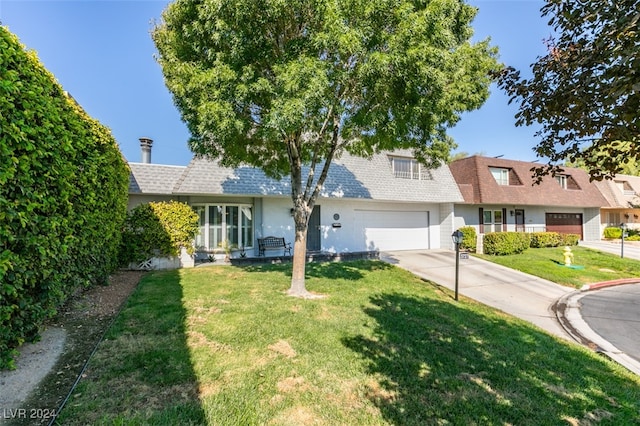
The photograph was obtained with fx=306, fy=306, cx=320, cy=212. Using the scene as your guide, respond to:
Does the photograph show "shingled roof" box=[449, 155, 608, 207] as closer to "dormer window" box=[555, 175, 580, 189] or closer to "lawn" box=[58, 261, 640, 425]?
"dormer window" box=[555, 175, 580, 189]

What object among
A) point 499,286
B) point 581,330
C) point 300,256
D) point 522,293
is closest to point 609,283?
point 522,293

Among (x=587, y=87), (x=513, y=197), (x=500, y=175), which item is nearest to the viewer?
(x=587, y=87)

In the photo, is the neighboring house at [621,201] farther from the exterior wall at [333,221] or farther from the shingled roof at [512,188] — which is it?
the exterior wall at [333,221]

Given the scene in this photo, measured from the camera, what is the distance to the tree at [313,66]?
526 cm

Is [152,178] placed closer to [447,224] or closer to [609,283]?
[447,224]

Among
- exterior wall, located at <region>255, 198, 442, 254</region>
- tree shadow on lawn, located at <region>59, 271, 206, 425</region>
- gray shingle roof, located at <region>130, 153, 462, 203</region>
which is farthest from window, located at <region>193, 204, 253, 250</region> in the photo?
tree shadow on lawn, located at <region>59, 271, 206, 425</region>

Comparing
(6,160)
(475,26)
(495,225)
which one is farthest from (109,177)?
(495,225)

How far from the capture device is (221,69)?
5.64 m

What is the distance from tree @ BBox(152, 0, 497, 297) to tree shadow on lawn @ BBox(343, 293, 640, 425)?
3.12 meters

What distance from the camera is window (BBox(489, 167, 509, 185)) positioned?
2030 centimetres

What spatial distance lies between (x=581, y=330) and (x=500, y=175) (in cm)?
1608

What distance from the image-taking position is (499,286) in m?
10.2

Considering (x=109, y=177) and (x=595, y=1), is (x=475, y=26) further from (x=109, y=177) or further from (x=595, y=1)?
(x=109, y=177)

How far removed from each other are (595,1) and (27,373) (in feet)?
20.1
